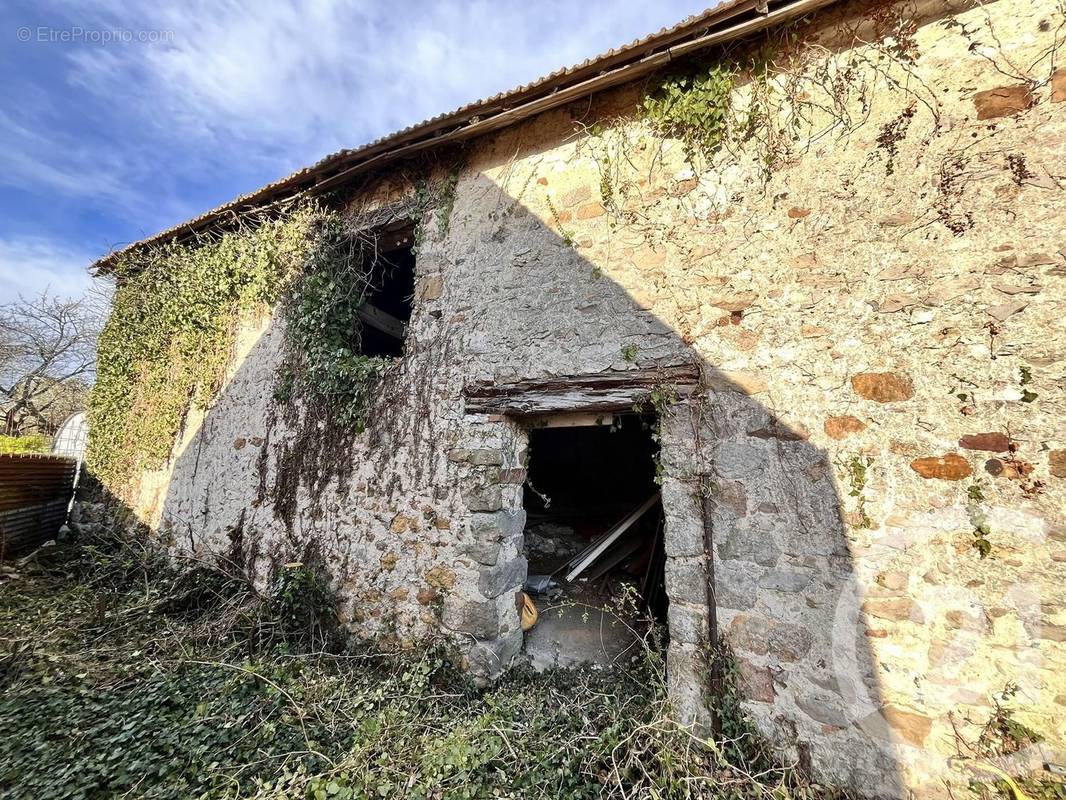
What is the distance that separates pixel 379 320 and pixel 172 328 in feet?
10.4

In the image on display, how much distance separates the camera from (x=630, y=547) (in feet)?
15.6

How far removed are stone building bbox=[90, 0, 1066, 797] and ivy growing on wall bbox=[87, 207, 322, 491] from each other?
2.02 metres

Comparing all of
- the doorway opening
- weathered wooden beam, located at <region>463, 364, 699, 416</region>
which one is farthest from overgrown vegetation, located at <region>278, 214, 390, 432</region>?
the doorway opening

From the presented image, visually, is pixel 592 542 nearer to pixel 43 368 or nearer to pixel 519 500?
pixel 519 500

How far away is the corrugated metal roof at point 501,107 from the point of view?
2.82 m

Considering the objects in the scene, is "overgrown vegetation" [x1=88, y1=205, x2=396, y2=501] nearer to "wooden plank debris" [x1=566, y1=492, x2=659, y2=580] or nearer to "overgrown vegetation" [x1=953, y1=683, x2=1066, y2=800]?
"wooden plank debris" [x1=566, y1=492, x2=659, y2=580]

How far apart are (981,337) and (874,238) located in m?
0.78

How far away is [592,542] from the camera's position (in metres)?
4.85

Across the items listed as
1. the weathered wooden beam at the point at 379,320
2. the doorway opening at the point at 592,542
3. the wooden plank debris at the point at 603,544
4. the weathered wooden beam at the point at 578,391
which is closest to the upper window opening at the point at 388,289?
the weathered wooden beam at the point at 379,320

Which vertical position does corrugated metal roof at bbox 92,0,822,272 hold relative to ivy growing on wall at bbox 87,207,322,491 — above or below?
above

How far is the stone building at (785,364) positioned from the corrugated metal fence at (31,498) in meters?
4.96

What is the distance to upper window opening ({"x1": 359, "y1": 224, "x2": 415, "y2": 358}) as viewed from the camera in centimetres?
487

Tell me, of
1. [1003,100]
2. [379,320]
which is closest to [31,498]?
[379,320]

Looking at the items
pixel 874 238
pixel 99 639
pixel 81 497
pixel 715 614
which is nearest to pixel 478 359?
pixel 715 614
